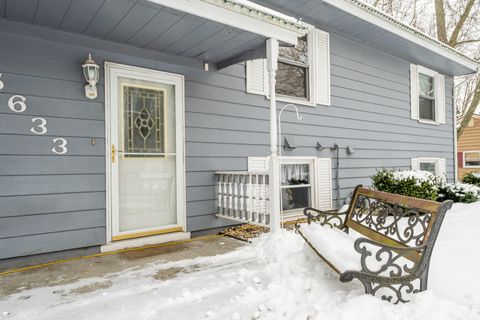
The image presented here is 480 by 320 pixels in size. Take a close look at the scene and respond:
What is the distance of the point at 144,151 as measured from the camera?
377cm

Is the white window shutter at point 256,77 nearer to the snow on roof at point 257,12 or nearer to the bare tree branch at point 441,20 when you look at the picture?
the snow on roof at point 257,12

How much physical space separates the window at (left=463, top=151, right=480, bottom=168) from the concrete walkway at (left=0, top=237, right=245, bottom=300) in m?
17.3

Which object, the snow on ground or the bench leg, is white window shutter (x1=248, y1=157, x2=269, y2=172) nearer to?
the snow on ground

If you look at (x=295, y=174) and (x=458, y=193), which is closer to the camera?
(x=295, y=174)

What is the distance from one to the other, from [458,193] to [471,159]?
12.5 meters

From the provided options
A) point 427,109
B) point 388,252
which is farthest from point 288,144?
point 427,109

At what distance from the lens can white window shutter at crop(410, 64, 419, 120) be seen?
24.2ft

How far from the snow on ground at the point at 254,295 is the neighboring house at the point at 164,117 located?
0.87 meters

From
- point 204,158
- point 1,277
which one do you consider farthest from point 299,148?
point 1,277

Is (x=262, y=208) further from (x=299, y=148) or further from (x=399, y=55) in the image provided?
(x=399, y=55)

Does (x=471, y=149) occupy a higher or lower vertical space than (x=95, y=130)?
higher

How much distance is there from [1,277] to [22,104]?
62.8 inches

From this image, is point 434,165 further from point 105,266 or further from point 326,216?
point 105,266

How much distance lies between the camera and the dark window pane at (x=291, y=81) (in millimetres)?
5184
